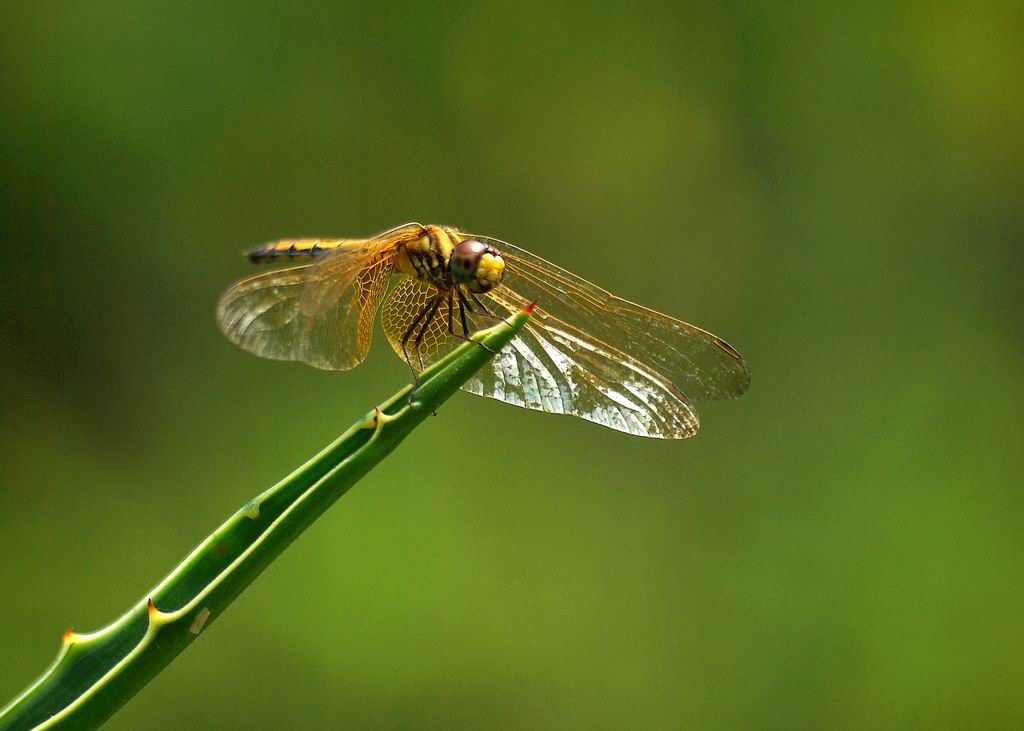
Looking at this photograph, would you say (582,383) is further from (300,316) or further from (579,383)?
(300,316)

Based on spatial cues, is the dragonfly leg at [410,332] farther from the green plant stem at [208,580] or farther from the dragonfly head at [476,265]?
the green plant stem at [208,580]

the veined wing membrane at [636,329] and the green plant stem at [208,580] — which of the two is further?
the veined wing membrane at [636,329]

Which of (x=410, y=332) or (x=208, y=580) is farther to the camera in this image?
(x=410, y=332)

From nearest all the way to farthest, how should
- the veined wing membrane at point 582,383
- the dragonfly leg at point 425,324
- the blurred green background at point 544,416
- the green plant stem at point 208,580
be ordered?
the green plant stem at point 208,580 → the veined wing membrane at point 582,383 → the dragonfly leg at point 425,324 → the blurred green background at point 544,416

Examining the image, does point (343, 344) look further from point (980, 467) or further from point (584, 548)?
point (980, 467)

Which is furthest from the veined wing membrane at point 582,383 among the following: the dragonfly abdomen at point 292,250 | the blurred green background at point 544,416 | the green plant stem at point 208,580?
the blurred green background at point 544,416

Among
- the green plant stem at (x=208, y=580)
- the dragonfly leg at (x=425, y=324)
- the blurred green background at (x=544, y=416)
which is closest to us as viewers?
the green plant stem at (x=208, y=580)

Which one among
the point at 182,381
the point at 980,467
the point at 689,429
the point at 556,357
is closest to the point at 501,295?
the point at 556,357

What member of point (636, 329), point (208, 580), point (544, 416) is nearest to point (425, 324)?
point (636, 329)
